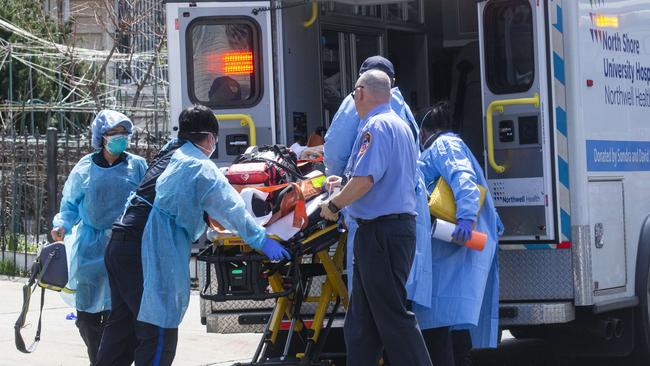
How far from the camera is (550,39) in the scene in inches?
277

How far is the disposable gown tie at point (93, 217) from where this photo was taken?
7.15 meters

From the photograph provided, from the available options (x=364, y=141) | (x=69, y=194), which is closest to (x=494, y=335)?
(x=364, y=141)

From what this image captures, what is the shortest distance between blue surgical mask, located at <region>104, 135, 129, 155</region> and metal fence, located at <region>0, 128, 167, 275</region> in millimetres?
5827

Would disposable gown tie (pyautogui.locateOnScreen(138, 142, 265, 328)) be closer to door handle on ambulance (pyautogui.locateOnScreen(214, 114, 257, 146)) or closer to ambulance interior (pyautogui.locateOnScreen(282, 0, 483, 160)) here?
door handle on ambulance (pyautogui.locateOnScreen(214, 114, 257, 146))

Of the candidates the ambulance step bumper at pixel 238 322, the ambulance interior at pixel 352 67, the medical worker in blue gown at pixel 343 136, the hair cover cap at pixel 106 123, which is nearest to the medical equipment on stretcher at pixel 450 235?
the medical worker in blue gown at pixel 343 136

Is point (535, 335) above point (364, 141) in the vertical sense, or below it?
below

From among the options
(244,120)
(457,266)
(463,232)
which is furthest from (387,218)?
(244,120)

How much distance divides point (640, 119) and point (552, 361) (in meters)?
2.20

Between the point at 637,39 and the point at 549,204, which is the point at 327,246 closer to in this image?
the point at 549,204

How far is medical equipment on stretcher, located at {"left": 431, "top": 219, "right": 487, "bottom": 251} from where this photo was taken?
656cm

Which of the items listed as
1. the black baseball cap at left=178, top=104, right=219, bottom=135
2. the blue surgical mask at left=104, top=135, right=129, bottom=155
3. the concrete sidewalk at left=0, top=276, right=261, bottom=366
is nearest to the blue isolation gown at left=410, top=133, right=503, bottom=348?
the black baseball cap at left=178, top=104, right=219, bottom=135

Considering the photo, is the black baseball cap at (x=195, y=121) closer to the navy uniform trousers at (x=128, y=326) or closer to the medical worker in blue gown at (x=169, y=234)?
the medical worker in blue gown at (x=169, y=234)

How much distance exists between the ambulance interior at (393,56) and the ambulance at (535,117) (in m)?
0.02

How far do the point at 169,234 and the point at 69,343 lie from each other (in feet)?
12.3
